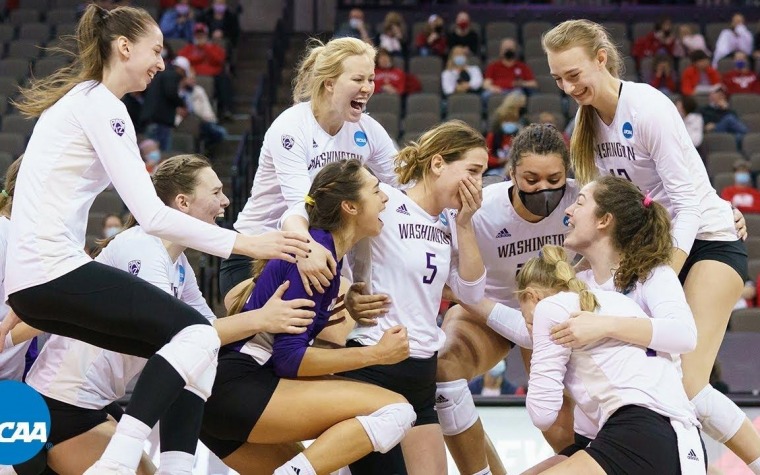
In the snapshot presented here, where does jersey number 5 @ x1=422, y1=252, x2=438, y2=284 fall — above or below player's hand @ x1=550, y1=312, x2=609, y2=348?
above

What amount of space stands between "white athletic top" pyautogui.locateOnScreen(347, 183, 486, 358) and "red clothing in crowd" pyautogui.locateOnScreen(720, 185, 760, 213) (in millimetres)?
6352

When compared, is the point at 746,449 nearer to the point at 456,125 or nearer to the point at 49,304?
the point at 456,125

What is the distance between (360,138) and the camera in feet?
16.1

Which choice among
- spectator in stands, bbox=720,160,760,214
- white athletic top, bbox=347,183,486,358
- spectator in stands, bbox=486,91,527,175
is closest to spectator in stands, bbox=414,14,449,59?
spectator in stands, bbox=486,91,527,175

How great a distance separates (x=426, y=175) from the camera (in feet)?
14.2

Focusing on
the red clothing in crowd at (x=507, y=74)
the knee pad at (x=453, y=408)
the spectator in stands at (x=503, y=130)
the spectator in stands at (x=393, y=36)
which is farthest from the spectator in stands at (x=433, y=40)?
the knee pad at (x=453, y=408)

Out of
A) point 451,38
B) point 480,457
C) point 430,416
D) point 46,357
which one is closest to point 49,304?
point 46,357

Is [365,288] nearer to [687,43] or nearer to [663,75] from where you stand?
[663,75]

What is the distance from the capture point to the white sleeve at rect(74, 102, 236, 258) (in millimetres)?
3537

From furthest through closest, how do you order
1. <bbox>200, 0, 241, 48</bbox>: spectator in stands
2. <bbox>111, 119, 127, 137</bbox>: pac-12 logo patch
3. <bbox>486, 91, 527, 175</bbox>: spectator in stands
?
<bbox>200, 0, 241, 48</bbox>: spectator in stands
<bbox>486, 91, 527, 175</bbox>: spectator in stands
<bbox>111, 119, 127, 137</bbox>: pac-12 logo patch

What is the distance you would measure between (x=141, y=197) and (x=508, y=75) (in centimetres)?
918

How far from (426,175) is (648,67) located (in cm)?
913

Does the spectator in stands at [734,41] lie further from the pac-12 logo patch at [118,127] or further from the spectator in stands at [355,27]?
the pac-12 logo patch at [118,127]

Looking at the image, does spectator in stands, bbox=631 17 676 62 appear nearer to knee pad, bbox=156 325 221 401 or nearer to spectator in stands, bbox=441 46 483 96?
spectator in stands, bbox=441 46 483 96
